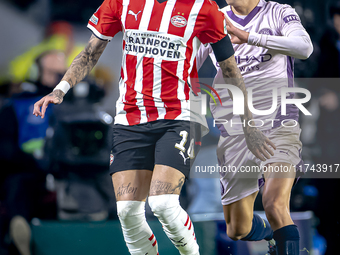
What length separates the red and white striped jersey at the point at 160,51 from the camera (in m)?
2.16

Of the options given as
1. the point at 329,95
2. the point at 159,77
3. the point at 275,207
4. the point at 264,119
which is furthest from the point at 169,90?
the point at 329,95

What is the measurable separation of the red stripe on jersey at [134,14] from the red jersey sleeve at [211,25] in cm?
40

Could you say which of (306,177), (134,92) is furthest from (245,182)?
(134,92)

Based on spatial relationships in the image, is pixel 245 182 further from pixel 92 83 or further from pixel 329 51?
pixel 92 83

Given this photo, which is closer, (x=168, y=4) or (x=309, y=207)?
(x=168, y=4)

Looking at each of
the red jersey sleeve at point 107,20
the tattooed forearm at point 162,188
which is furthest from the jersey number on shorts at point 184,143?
the red jersey sleeve at point 107,20

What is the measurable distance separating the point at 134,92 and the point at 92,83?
80cm

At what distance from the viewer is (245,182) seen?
2693mm

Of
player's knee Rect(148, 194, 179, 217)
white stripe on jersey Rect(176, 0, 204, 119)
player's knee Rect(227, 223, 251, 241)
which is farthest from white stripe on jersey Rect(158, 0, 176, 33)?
player's knee Rect(227, 223, 251, 241)

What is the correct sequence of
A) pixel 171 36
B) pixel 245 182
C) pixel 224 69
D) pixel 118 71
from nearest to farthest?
pixel 171 36
pixel 224 69
pixel 245 182
pixel 118 71

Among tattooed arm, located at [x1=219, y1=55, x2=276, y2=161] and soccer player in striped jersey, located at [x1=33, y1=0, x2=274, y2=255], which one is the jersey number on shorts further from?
tattooed arm, located at [x1=219, y1=55, x2=276, y2=161]

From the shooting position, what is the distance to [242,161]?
269 centimetres

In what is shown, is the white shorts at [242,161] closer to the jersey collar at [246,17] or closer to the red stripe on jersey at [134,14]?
the jersey collar at [246,17]

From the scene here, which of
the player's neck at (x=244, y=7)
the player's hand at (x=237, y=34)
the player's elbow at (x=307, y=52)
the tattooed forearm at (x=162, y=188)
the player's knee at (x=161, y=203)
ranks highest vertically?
the player's neck at (x=244, y=7)
